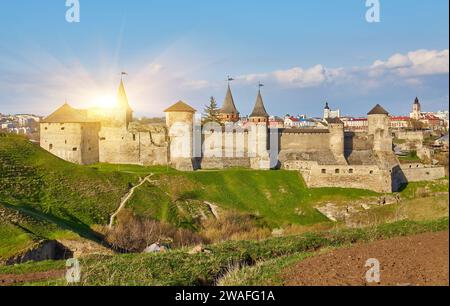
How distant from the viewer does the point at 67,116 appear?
45.0 meters

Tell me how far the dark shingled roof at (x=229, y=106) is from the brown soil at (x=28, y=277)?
52946 millimetres

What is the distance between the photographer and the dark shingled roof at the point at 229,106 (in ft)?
218

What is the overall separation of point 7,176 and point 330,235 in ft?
76.2

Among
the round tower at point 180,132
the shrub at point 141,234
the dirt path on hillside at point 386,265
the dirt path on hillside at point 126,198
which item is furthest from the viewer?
the round tower at point 180,132

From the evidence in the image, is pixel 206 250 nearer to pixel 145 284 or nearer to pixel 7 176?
pixel 145 284

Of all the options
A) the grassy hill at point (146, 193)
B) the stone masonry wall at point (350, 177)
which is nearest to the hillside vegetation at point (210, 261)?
the grassy hill at point (146, 193)

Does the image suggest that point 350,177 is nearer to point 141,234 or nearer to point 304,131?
point 304,131

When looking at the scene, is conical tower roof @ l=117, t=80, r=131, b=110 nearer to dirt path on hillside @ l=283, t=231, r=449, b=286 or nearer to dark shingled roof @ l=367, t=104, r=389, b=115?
dark shingled roof @ l=367, t=104, r=389, b=115

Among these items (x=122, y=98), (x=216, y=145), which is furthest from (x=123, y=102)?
(x=216, y=145)

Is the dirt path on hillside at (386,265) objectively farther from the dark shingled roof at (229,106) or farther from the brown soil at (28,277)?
the dark shingled roof at (229,106)

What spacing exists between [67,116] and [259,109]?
20311 millimetres
